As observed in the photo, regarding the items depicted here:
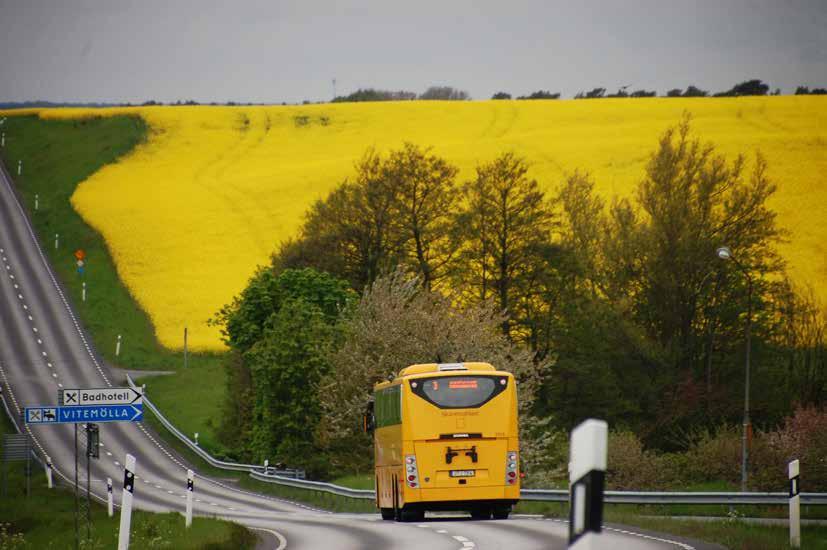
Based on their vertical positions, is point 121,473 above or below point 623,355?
below

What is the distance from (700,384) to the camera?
6769 centimetres

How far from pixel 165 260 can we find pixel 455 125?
44075 mm

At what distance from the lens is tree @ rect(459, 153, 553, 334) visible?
245 ft

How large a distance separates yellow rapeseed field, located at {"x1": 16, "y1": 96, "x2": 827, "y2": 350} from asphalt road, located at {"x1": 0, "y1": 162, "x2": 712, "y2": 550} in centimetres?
651

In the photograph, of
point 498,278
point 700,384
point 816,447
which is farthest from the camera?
point 498,278

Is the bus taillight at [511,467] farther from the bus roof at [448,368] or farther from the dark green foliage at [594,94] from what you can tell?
the dark green foliage at [594,94]

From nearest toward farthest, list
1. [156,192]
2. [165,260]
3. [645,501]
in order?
[645,501], [165,260], [156,192]

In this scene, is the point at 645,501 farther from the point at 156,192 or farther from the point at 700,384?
the point at 156,192

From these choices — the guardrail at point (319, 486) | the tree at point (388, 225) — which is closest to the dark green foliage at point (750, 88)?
the tree at point (388, 225)

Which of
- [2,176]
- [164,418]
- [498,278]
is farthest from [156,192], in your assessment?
[498,278]

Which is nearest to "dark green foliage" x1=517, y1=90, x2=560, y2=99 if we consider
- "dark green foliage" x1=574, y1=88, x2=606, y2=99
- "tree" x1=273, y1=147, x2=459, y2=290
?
"dark green foliage" x1=574, y1=88, x2=606, y2=99

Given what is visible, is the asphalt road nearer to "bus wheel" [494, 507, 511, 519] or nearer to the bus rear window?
"bus wheel" [494, 507, 511, 519]

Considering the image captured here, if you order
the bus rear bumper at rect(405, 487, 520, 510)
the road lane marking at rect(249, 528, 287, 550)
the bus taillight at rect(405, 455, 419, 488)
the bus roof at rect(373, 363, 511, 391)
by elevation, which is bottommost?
the road lane marking at rect(249, 528, 287, 550)

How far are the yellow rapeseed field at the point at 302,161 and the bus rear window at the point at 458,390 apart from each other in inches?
2217
